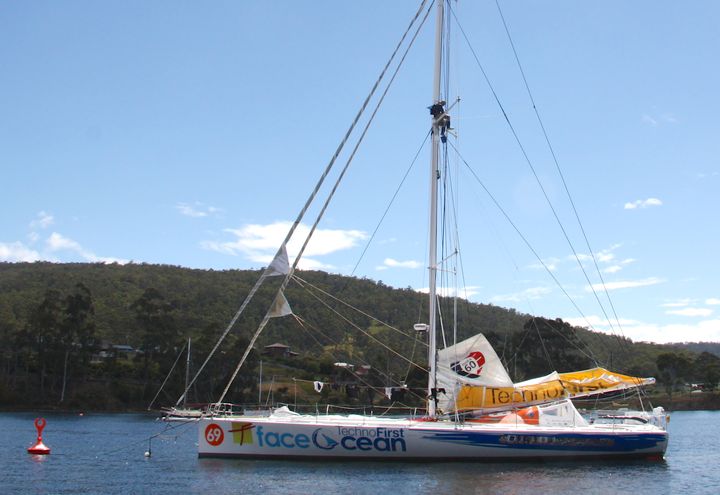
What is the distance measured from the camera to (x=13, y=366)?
296ft

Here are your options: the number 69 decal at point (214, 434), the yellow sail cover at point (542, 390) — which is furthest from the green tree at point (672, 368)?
the number 69 decal at point (214, 434)

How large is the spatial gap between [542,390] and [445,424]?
5792 millimetres

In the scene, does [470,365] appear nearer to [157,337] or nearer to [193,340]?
[157,337]

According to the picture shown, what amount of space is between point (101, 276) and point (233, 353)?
74958mm

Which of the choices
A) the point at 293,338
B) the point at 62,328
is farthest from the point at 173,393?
A: the point at 293,338

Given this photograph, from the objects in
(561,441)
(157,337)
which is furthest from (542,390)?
(157,337)

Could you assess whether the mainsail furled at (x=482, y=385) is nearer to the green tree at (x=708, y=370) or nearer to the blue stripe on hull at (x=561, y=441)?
the blue stripe on hull at (x=561, y=441)

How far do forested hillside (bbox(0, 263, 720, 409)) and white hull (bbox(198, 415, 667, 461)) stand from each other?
18.0 meters

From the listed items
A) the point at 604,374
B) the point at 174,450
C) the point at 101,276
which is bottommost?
the point at 174,450

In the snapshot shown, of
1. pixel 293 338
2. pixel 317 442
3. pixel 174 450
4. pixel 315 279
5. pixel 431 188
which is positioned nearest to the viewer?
pixel 317 442

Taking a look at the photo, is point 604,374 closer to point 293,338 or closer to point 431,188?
point 431,188

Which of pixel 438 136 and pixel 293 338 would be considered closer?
pixel 438 136

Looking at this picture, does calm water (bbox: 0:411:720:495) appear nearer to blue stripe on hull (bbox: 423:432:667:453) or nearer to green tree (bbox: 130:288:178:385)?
blue stripe on hull (bbox: 423:432:667:453)

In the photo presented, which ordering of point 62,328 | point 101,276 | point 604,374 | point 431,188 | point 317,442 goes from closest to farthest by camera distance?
1. point 317,442
2. point 431,188
3. point 604,374
4. point 62,328
5. point 101,276
